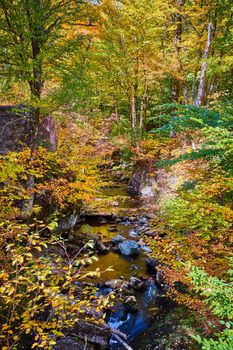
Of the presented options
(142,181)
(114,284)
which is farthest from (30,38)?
(142,181)

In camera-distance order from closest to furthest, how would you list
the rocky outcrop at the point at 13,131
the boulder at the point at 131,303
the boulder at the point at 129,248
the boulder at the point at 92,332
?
the boulder at the point at 92,332, the boulder at the point at 131,303, the rocky outcrop at the point at 13,131, the boulder at the point at 129,248

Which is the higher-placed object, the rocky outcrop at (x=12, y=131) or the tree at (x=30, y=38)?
the tree at (x=30, y=38)

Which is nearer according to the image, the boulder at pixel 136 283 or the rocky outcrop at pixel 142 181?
the boulder at pixel 136 283

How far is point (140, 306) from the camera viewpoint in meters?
7.09

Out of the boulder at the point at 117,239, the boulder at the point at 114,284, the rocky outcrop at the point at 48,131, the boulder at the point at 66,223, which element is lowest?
the boulder at the point at 117,239

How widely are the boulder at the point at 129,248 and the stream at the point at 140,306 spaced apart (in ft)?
0.39

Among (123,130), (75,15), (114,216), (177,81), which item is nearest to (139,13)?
(177,81)

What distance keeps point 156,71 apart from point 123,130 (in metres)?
5.52

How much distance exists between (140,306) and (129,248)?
115 inches

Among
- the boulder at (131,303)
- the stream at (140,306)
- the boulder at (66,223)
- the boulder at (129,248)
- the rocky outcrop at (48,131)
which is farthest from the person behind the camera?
the boulder at (129,248)

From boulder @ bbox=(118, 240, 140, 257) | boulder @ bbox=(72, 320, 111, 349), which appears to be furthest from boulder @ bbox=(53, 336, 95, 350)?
boulder @ bbox=(118, 240, 140, 257)

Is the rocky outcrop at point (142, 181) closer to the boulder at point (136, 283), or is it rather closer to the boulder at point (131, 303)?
the boulder at point (136, 283)

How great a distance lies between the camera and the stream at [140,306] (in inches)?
219

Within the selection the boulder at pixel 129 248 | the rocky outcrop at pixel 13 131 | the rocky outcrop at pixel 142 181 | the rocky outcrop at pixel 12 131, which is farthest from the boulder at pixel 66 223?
the rocky outcrop at pixel 142 181
